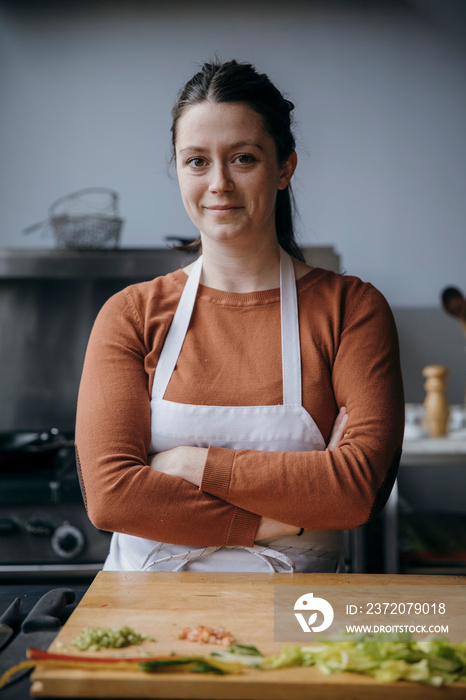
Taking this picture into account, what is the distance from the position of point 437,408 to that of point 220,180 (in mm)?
1346

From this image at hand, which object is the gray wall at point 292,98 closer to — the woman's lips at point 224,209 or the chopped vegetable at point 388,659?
the woman's lips at point 224,209

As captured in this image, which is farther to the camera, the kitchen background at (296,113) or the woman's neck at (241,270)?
the kitchen background at (296,113)

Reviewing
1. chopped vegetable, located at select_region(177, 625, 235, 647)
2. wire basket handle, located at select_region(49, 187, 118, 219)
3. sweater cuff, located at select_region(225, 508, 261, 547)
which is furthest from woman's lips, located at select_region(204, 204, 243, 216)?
wire basket handle, located at select_region(49, 187, 118, 219)

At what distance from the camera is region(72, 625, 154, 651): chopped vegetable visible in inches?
29.0

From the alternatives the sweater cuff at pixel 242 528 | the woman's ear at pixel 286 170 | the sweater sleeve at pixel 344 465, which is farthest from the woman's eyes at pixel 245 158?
the sweater cuff at pixel 242 528

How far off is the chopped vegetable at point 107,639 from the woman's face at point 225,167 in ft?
2.25

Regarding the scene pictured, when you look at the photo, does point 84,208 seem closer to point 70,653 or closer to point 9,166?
point 9,166

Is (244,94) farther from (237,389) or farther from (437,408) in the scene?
(437,408)

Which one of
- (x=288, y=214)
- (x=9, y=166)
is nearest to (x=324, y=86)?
(x=9, y=166)

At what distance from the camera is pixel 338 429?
3.78 feet

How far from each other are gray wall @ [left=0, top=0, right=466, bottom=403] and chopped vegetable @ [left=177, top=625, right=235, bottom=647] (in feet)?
6.39

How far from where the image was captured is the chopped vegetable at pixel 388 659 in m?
0.68

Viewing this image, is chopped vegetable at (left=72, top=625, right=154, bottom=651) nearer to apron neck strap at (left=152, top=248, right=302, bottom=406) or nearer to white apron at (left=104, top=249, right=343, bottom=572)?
white apron at (left=104, top=249, right=343, bottom=572)

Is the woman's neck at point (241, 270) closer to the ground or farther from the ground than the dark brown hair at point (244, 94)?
closer to the ground
